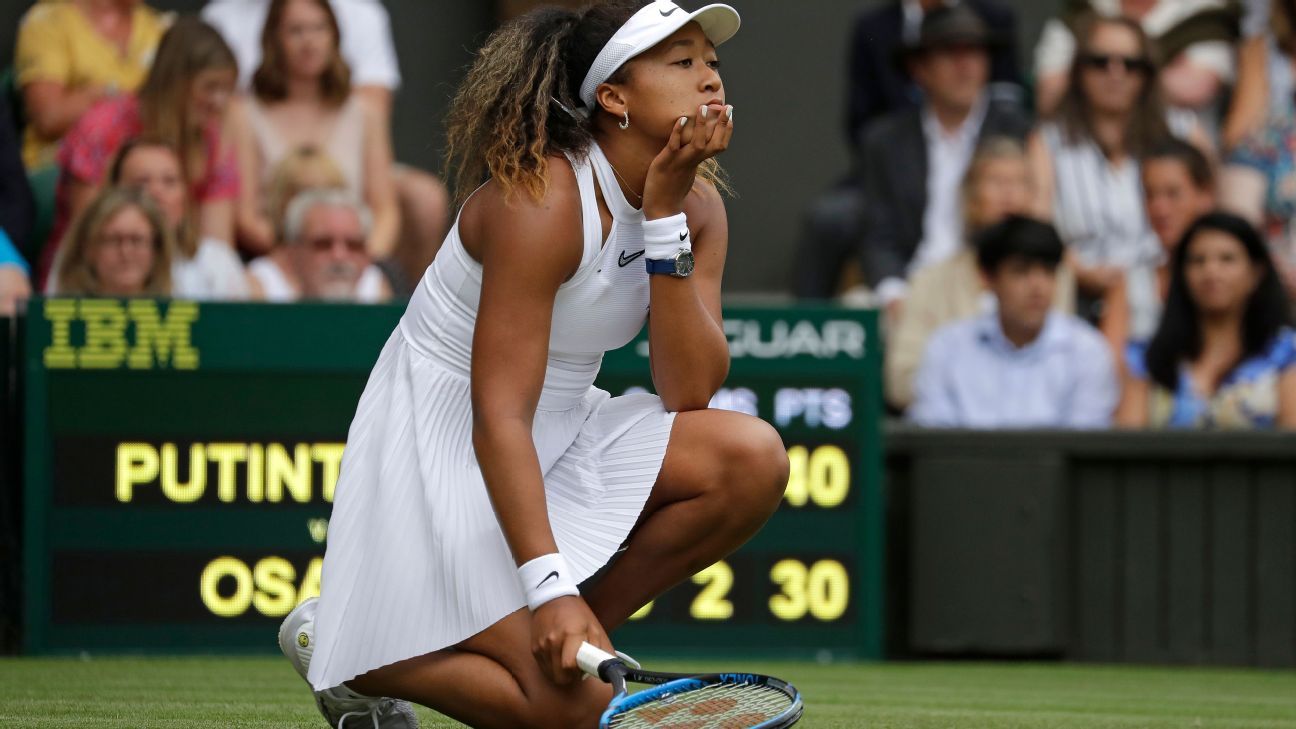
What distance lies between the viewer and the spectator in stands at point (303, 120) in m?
7.47

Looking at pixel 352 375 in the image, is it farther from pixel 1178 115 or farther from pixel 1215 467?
pixel 1178 115

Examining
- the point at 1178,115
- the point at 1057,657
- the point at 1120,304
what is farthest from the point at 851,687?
the point at 1178,115

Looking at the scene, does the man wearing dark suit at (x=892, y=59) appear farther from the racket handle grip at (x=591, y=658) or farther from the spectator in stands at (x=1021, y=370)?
the racket handle grip at (x=591, y=658)

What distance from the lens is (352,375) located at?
5.91 metres

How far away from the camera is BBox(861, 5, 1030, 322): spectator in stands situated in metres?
7.90

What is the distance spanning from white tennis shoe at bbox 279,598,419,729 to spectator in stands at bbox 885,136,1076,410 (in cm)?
370

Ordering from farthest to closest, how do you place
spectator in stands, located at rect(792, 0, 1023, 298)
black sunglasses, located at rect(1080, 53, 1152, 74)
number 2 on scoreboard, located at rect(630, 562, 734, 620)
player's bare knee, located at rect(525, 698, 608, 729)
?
spectator in stands, located at rect(792, 0, 1023, 298), black sunglasses, located at rect(1080, 53, 1152, 74), number 2 on scoreboard, located at rect(630, 562, 734, 620), player's bare knee, located at rect(525, 698, 608, 729)

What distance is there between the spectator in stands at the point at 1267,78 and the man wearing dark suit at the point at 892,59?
94 cm

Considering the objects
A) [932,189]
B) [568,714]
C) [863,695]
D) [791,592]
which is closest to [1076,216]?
[932,189]

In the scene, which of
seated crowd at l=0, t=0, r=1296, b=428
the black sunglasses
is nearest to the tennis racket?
seated crowd at l=0, t=0, r=1296, b=428

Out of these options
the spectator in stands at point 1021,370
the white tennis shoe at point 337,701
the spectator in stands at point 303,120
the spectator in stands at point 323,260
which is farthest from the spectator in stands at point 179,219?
the white tennis shoe at point 337,701

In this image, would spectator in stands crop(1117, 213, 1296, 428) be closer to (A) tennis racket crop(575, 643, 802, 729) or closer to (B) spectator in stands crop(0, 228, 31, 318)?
(B) spectator in stands crop(0, 228, 31, 318)

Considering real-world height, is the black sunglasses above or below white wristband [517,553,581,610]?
above

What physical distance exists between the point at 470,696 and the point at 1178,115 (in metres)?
5.95
